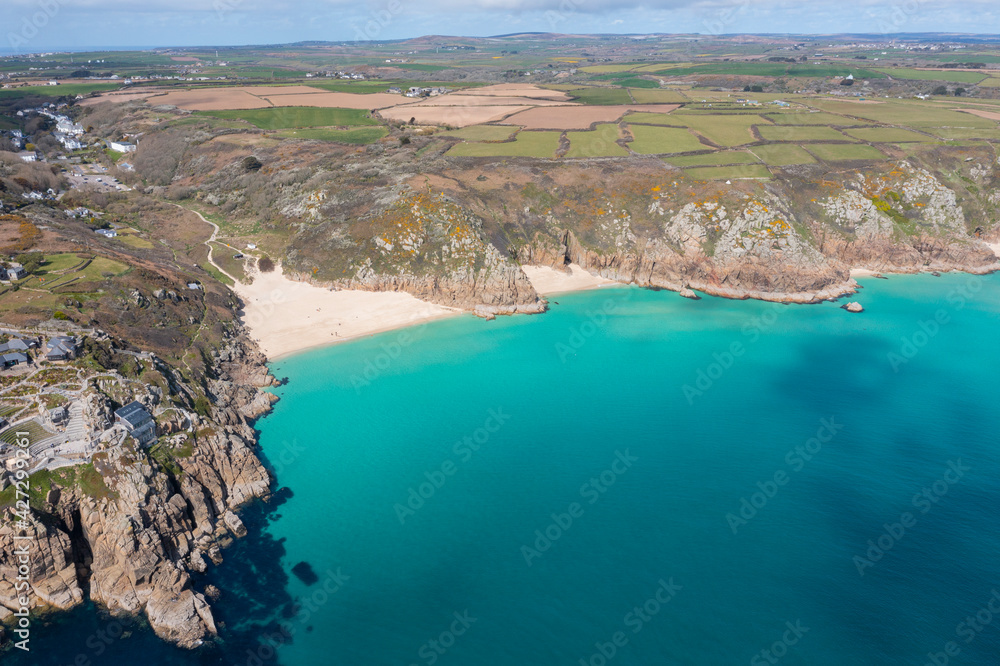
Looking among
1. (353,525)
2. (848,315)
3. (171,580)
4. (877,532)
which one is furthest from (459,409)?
(848,315)

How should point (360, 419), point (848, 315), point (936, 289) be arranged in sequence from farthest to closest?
1. point (936, 289)
2. point (848, 315)
3. point (360, 419)

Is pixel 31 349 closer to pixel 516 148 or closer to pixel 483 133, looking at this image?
pixel 516 148

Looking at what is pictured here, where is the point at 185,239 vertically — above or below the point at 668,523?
above

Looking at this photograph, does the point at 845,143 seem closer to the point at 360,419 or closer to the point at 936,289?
the point at 936,289

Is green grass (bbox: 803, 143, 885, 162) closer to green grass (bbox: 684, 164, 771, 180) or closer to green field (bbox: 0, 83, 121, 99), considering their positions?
green grass (bbox: 684, 164, 771, 180)

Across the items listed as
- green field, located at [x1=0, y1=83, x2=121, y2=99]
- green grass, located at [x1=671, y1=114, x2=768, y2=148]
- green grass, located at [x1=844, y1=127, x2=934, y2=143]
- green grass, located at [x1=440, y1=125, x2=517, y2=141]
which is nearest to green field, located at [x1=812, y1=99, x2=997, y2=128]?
green grass, located at [x1=844, y1=127, x2=934, y2=143]

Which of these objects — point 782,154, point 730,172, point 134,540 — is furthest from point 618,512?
point 782,154
